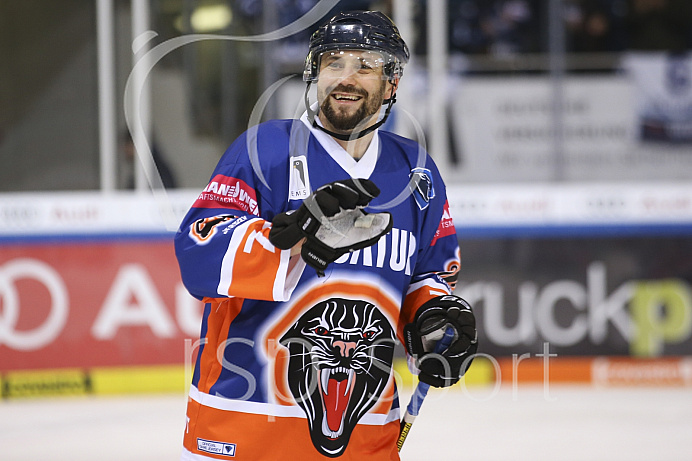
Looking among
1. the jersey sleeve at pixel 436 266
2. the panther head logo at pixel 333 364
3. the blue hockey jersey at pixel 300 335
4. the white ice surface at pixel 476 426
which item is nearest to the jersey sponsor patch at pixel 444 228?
the jersey sleeve at pixel 436 266

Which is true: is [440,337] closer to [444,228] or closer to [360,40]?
[444,228]

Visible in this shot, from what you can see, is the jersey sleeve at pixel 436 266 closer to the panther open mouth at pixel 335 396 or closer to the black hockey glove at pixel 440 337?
the black hockey glove at pixel 440 337

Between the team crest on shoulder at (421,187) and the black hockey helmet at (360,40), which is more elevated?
the black hockey helmet at (360,40)

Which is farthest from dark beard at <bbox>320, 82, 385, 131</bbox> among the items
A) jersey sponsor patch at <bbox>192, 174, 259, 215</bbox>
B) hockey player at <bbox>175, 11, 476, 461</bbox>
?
jersey sponsor patch at <bbox>192, 174, 259, 215</bbox>

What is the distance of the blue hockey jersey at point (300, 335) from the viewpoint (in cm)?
160

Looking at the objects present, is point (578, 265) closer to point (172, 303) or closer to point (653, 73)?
point (653, 73)

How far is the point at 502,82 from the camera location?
6266 millimetres

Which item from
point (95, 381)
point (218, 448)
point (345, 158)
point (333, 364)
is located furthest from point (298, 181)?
point (95, 381)

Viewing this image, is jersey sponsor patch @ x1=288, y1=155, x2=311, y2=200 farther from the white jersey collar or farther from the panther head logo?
the panther head logo

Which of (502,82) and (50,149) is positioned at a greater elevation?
(502,82)

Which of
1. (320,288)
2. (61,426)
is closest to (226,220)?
(320,288)

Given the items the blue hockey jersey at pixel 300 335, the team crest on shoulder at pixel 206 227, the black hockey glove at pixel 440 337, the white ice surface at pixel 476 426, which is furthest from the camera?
the white ice surface at pixel 476 426

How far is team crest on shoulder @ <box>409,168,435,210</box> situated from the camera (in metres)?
1.74

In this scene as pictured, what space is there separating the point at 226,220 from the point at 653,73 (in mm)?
5563
